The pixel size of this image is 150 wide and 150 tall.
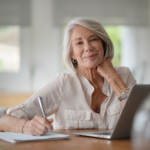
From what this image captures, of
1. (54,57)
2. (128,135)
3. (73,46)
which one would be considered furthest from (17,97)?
(128,135)

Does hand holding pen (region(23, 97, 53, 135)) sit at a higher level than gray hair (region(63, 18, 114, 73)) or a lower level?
lower

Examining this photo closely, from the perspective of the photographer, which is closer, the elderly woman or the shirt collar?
the elderly woman

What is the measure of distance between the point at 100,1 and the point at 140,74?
4.88ft

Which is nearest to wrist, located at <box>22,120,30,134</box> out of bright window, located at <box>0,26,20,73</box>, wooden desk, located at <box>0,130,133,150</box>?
wooden desk, located at <box>0,130,133,150</box>

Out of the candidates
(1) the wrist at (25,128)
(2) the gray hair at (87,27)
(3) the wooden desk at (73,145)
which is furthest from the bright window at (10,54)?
(3) the wooden desk at (73,145)

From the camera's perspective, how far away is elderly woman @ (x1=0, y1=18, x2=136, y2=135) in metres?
1.45

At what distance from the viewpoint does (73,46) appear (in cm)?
165

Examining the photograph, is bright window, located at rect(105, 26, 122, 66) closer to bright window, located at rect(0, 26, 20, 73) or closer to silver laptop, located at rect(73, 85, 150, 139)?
bright window, located at rect(0, 26, 20, 73)

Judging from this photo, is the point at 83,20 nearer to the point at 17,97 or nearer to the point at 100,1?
the point at 17,97

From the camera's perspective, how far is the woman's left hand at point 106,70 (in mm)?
1530

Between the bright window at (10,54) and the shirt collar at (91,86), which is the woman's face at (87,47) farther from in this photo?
the bright window at (10,54)

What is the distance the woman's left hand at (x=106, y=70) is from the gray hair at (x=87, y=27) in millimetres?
69

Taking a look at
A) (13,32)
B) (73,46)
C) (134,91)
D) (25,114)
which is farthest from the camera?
(13,32)

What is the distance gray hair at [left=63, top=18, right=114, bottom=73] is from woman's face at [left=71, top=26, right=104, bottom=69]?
0.03 m
